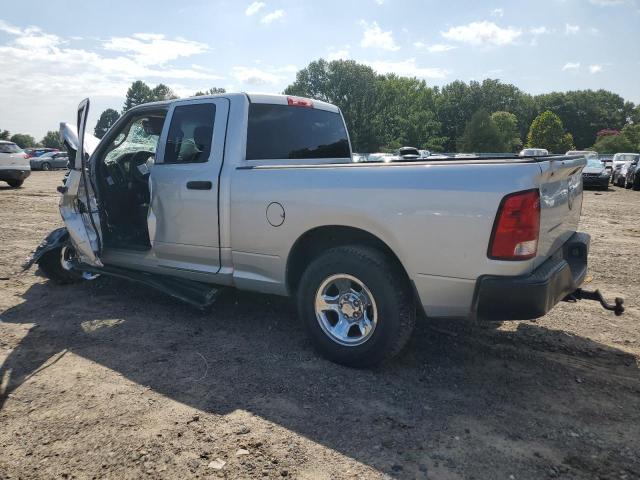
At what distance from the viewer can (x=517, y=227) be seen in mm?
2756

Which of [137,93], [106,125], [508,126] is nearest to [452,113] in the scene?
[508,126]

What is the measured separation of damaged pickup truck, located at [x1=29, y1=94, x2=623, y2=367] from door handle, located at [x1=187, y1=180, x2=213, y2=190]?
0.01m

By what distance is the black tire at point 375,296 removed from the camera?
3.19 meters

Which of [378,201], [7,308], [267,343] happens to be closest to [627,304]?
[378,201]

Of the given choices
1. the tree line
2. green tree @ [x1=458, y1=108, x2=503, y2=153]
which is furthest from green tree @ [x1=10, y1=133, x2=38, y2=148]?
green tree @ [x1=458, y1=108, x2=503, y2=153]

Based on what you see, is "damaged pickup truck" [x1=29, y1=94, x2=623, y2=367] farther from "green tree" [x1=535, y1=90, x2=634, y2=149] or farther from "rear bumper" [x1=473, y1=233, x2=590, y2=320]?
"green tree" [x1=535, y1=90, x2=634, y2=149]

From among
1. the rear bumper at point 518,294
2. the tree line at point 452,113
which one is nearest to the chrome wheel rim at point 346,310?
the rear bumper at point 518,294

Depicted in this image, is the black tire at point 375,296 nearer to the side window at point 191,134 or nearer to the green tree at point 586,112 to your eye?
the side window at point 191,134

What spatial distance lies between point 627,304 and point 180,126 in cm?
475

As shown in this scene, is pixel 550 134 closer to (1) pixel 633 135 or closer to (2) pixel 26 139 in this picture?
(1) pixel 633 135

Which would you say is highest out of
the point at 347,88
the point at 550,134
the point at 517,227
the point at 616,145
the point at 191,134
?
the point at 347,88

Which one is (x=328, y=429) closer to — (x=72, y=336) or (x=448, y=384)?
(x=448, y=384)

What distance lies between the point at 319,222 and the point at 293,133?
142cm

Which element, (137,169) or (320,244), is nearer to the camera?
(320,244)
